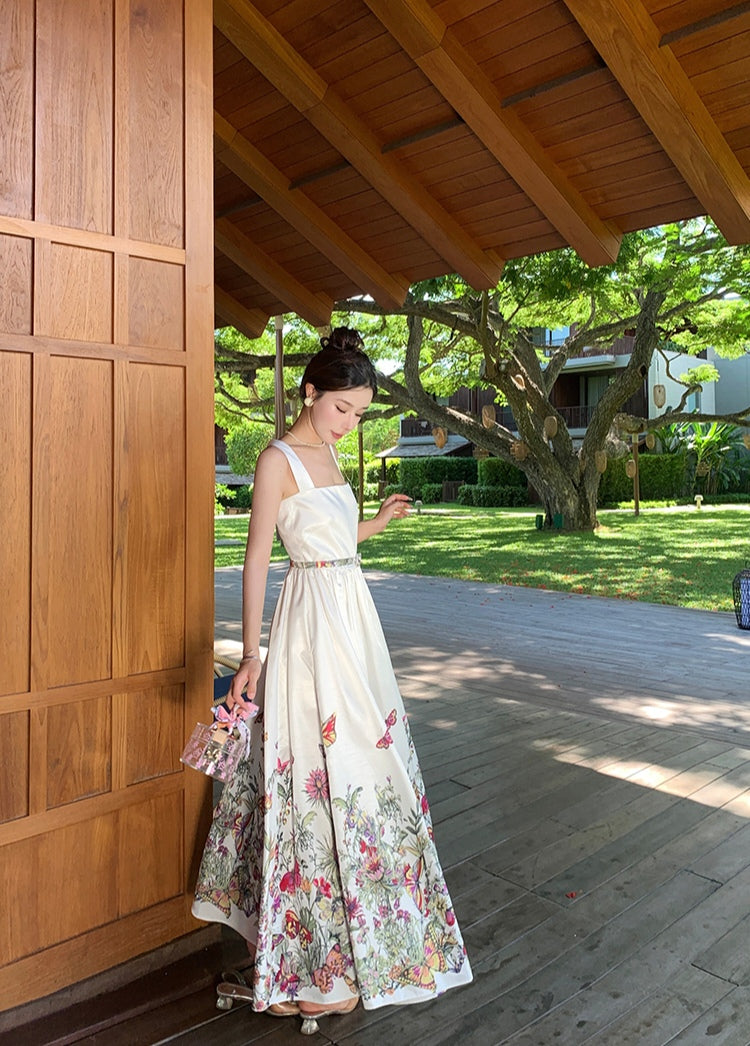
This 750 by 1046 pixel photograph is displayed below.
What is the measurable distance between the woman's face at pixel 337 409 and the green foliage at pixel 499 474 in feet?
70.8

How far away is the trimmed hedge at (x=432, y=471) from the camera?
2584cm

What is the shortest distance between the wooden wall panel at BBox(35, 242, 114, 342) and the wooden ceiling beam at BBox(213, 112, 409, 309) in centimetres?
279

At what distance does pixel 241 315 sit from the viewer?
20.8 feet

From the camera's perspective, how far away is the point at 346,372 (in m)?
2.09

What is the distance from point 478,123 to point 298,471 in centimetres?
242

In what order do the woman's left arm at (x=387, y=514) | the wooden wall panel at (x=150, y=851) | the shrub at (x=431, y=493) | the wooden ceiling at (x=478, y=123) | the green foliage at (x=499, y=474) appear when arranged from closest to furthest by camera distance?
1. the wooden wall panel at (x=150, y=851)
2. the woman's left arm at (x=387, y=514)
3. the wooden ceiling at (x=478, y=123)
4. the green foliage at (x=499, y=474)
5. the shrub at (x=431, y=493)

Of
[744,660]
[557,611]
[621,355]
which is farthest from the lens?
[621,355]

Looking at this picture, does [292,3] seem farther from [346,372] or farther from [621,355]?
[621,355]

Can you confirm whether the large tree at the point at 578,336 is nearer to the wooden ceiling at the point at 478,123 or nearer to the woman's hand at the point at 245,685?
the wooden ceiling at the point at 478,123

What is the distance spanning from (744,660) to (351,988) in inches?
187

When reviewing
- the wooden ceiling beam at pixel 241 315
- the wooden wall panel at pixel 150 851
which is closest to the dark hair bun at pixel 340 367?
the wooden wall panel at pixel 150 851

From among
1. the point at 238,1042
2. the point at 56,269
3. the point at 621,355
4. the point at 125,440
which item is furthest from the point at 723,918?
the point at 621,355

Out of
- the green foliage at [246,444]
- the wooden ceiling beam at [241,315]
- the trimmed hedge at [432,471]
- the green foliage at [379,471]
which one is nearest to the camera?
the wooden ceiling beam at [241,315]

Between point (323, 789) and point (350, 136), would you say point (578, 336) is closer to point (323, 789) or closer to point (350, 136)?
point (350, 136)
